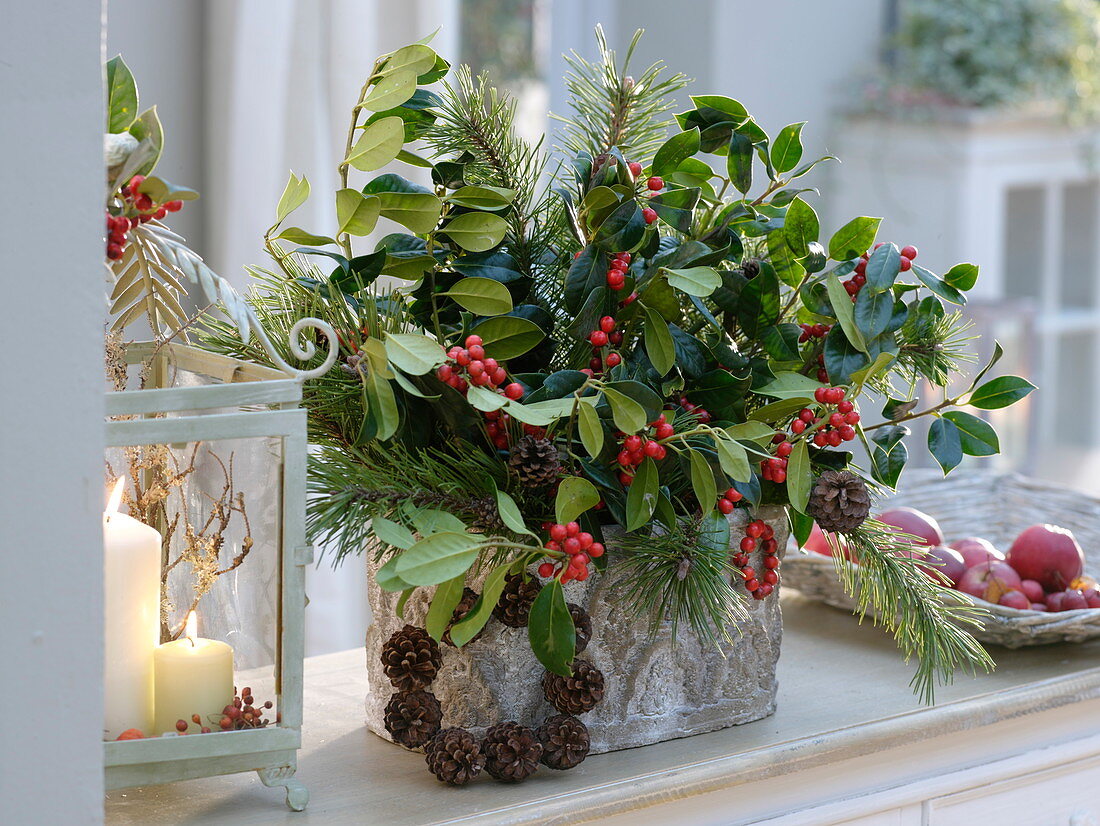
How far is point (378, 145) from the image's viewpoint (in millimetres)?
594

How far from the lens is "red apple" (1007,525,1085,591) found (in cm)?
85

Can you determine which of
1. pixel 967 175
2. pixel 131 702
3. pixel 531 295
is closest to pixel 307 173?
pixel 531 295

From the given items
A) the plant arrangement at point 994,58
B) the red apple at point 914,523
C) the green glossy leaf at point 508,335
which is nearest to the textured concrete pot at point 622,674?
the green glossy leaf at point 508,335

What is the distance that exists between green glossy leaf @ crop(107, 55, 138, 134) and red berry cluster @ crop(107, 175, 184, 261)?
0.03m

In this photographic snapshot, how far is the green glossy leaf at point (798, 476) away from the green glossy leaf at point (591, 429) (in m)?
0.11

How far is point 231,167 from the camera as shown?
4.99 ft

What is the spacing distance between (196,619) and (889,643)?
0.48m

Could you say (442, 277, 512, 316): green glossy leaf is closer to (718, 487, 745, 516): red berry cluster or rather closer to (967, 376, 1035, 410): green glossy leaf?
(718, 487, 745, 516): red berry cluster

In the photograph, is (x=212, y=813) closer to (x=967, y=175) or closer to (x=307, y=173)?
(x=307, y=173)

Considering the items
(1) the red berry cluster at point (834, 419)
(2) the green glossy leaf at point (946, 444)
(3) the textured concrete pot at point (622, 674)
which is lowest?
(3) the textured concrete pot at point (622, 674)

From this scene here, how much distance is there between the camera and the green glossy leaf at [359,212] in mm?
586

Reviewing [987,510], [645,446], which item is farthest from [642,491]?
[987,510]

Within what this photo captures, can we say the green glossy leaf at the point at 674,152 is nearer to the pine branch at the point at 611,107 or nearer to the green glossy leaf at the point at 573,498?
→ the pine branch at the point at 611,107

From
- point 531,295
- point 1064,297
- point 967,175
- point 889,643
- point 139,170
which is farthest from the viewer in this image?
point 1064,297
